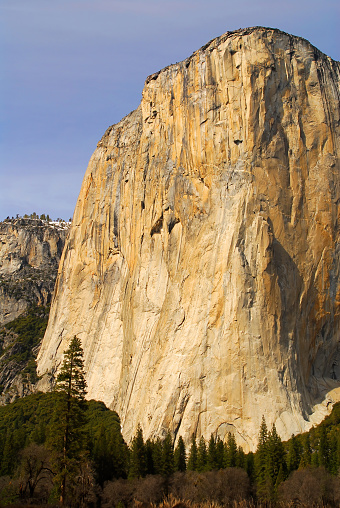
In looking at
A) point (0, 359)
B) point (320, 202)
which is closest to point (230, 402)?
point (320, 202)

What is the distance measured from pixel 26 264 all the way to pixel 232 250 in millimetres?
56540

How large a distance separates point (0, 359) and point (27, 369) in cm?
681

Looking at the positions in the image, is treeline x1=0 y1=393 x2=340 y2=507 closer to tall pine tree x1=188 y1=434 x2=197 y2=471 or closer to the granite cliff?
tall pine tree x1=188 y1=434 x2=197 y2=471

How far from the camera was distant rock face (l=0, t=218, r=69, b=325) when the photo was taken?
88000 millimetres

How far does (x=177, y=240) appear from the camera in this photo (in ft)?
159

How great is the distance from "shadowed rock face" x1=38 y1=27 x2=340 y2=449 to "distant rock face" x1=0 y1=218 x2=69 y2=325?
34.1 metres

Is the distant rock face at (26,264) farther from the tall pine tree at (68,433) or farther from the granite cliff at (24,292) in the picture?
the tall pine tree at (68,433)

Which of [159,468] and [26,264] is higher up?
[26,264]

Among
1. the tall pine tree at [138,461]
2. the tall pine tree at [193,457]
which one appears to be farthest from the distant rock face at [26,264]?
the tall pine tree at [138,461]

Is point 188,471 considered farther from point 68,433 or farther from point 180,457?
point 68,433

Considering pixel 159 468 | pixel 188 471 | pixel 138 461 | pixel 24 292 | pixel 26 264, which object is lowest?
pixel 188 471

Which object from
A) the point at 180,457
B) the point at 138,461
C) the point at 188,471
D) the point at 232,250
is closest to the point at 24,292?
the point at 232,250

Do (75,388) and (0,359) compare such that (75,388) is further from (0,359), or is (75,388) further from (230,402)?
(0,359)

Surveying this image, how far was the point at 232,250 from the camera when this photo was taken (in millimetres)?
43812
